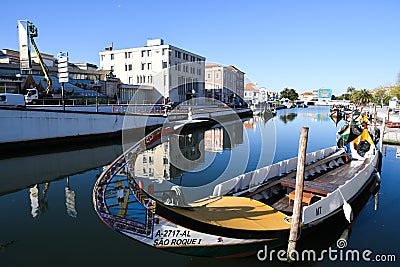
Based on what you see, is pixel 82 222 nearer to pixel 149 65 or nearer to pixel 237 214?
pixel 237 214

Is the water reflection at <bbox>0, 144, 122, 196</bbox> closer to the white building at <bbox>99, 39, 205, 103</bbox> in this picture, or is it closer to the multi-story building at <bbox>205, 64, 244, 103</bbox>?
the multi-story building at <bbox>205, 64, 244, 103</bbox>

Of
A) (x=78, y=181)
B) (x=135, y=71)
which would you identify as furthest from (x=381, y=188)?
(x=135, y=71)

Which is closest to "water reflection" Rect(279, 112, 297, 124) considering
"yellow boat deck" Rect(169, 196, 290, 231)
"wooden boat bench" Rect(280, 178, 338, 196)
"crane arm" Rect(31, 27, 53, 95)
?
"crane arm" Rect(31, 27, 53, 95)

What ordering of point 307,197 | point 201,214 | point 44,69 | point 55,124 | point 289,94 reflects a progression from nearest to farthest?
point 201,214 → point 307,197 → point 55,124 → point 44,69 → point 289,94

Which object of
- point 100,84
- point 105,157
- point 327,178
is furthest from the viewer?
point 100,84

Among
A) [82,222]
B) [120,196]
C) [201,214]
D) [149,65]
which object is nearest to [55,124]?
[82,222]

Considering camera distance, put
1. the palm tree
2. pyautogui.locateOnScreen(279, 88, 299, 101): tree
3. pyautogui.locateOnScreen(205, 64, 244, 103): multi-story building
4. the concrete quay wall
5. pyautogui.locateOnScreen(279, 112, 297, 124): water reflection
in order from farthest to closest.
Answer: pyautogui.locateOnScreen(279, 88, 299, 101): tree → the palm tree → pyautogui.locateOnScreen(279, 112, 297, 124): water reflection → pyautogui.locateOnScreen(205, 64, 244, 103): multi-story building → the concrete quay wall

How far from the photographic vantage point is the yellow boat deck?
7.18 metres

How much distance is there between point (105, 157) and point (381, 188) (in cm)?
1826

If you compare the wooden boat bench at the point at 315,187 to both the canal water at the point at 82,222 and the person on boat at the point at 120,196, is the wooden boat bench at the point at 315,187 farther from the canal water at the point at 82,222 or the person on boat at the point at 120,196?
the person on boat at the point at 120,196

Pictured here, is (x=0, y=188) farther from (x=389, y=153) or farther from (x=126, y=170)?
(x=389, y=153)

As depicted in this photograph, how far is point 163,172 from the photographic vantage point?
18.1m

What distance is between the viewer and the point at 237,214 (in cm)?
793

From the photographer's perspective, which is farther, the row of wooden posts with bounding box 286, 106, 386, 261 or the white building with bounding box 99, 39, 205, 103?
the white building with bounding box 99, 39, 205, 103
